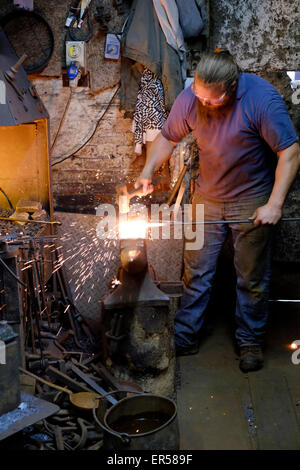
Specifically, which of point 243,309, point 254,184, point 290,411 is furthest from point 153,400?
point 254,184

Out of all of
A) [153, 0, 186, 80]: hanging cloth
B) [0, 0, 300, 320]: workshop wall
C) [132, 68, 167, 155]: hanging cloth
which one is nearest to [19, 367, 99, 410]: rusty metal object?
[0, 0, 300, 320]: workshop wall

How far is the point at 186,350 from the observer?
4.33 m

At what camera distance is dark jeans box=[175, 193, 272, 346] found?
13.2ft

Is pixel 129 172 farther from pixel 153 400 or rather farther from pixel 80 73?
pixel 153 400

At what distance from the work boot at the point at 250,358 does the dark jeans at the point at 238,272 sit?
55mm

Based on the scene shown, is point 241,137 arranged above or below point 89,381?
above

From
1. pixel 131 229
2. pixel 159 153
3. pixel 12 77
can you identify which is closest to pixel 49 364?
pixel 131 229

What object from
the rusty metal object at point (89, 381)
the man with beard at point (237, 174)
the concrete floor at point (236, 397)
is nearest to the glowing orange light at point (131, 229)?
the man with beard at point (237, 174)

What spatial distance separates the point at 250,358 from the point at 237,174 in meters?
1.51
